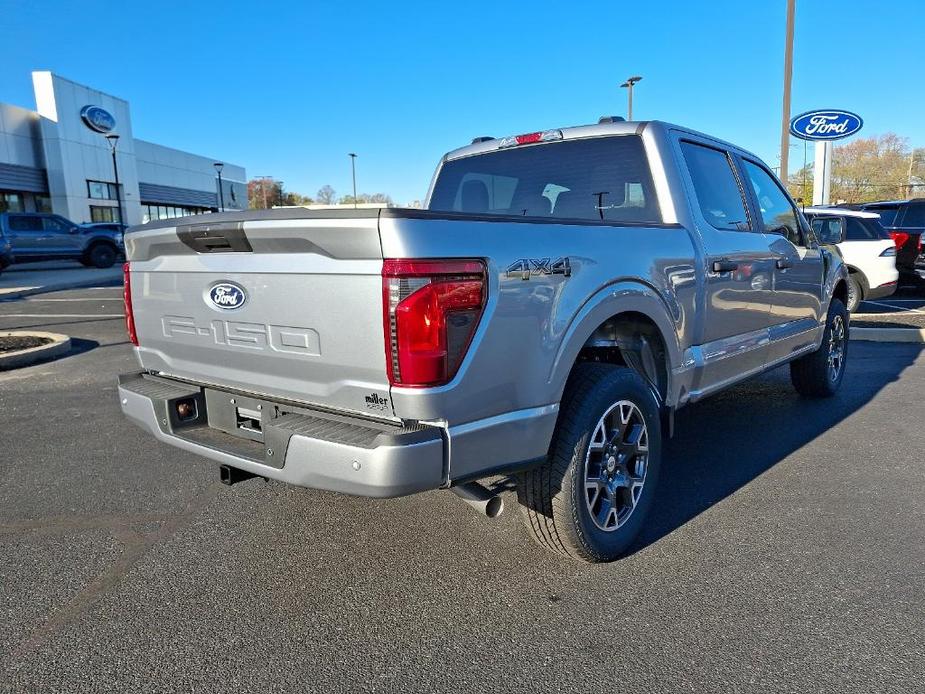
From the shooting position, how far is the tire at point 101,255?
23.7 metres

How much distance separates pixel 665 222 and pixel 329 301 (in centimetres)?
200

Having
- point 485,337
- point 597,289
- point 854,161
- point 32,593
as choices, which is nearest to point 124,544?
point 32,593

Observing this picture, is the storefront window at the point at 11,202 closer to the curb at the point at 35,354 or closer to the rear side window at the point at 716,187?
the curb at the point at 35,354

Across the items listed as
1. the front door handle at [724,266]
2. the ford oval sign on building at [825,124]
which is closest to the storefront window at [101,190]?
the ford oval sign on building at [825,124]

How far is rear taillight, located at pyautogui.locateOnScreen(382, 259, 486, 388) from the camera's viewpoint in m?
2.12

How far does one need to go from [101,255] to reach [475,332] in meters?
25.8

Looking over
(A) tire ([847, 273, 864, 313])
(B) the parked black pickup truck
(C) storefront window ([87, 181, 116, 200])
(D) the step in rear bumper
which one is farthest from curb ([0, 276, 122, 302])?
(C) storefront window ([87, 181, 116, 200])

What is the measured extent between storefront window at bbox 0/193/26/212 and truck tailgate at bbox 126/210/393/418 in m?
37.9

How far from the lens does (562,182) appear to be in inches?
153

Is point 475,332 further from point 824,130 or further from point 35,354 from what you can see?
point 824,130

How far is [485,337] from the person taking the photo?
224 cm

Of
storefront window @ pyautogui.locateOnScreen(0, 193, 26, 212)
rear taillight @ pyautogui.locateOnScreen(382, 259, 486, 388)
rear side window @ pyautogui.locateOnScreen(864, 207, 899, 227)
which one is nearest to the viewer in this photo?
rear taillight @ pyautogui.locateOnScreen(382, 259, 486, 388)

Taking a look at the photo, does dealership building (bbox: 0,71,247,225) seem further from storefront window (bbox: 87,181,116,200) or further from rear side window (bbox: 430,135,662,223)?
rear side window (bbox: 430,135,662,223)

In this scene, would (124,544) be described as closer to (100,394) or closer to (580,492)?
(580,492)
